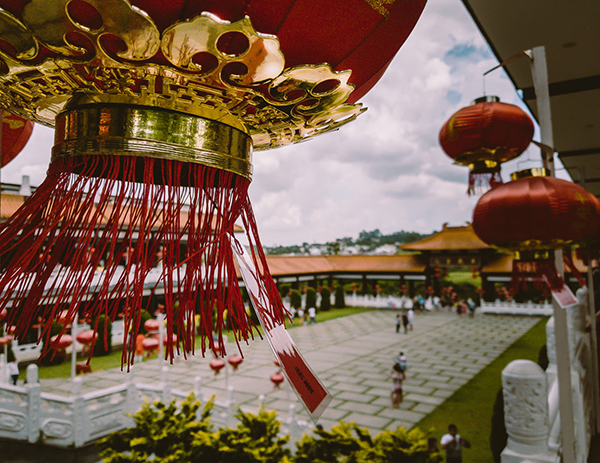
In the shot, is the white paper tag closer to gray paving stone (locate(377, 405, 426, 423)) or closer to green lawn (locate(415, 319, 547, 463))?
green lawn (locate(415, 319, 547, 463))

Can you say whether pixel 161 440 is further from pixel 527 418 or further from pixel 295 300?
pixel 295 300

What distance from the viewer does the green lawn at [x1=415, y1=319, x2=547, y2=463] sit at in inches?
169

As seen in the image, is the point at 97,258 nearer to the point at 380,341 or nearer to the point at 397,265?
the point at 380,341

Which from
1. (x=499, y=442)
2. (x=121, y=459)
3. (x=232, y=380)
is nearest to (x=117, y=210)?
(x=121, y=459)

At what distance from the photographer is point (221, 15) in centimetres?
33

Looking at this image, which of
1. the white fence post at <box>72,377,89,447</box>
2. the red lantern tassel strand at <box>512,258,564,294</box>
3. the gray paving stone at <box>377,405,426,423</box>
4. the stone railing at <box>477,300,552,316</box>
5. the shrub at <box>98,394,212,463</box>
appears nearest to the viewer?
the red lantern tassel strand at <box>512,258,564,294</box>

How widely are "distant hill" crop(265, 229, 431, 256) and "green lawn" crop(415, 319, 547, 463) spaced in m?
15.1

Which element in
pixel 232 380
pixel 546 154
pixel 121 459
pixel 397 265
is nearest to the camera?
pixel 546 154

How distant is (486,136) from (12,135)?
2.23 meters

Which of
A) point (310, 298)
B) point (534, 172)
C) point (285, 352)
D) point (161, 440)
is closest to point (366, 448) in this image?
point (161, 440)

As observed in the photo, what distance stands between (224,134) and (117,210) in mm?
147

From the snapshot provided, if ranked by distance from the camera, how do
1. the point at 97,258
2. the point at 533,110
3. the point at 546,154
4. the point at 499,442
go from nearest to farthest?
1. the point at 97,258
2. the point at 546,154
3. the point at 499,442
4. the point at 533,110

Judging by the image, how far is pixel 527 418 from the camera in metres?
1.84

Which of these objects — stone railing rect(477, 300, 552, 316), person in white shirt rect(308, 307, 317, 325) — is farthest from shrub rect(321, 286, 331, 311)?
stone railing rect(477, 300, 552, 316)
